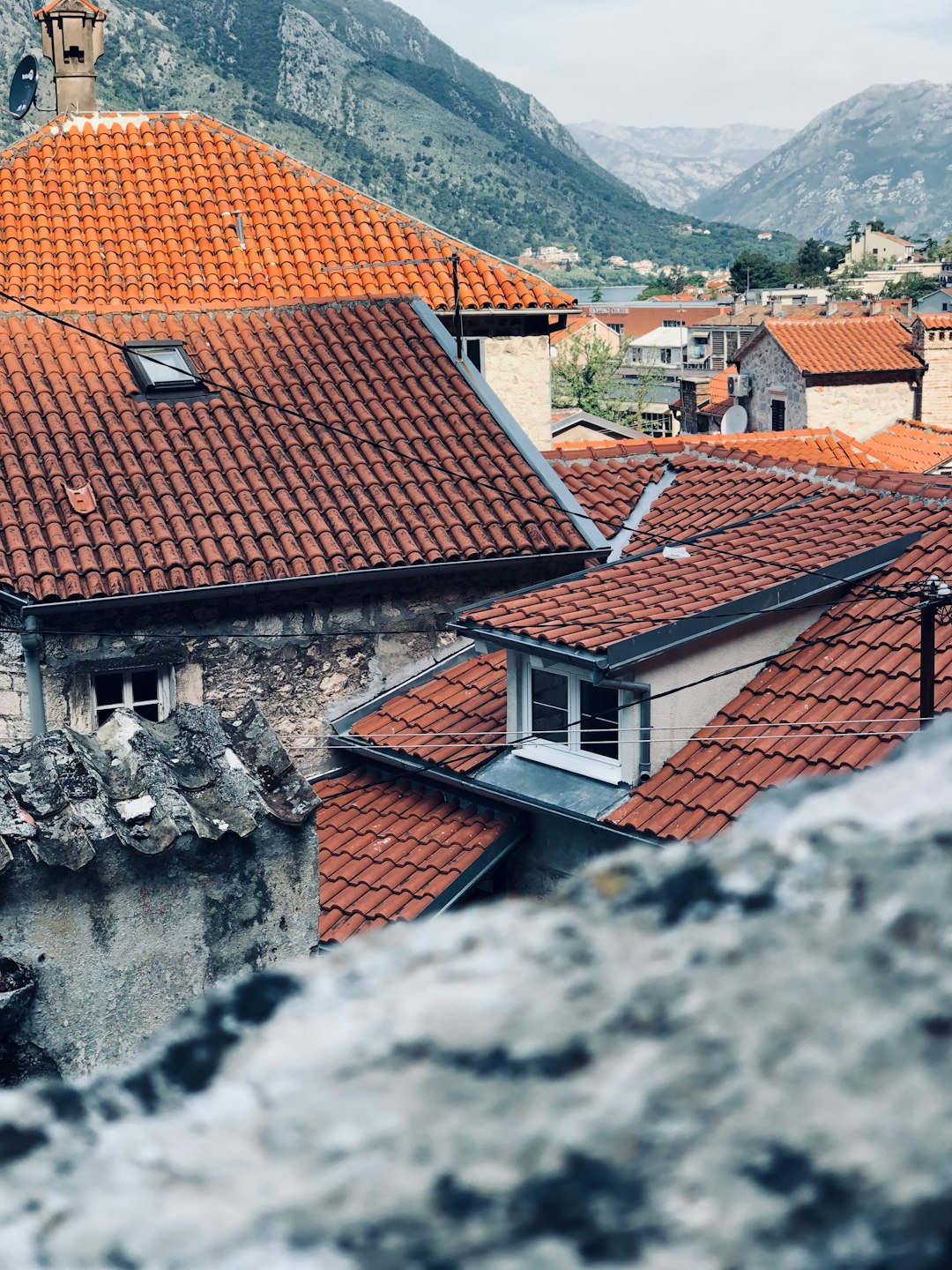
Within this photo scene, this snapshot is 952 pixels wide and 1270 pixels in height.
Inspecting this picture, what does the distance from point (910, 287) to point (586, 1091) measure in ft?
309

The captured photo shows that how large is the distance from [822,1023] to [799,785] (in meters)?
0.43

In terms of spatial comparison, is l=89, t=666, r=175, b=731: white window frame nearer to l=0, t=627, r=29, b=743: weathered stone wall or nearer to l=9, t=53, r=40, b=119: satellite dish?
l=0, t=627, r=29, b=743: weathered stone wall

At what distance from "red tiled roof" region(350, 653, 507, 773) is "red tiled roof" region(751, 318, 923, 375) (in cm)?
2605

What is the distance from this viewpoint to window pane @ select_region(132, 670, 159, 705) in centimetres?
1077

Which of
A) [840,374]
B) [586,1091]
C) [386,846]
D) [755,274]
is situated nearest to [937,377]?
[840,374]

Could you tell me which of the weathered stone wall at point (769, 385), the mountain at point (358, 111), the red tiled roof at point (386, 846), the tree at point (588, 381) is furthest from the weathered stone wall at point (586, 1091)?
the mountain at point (358, 111)

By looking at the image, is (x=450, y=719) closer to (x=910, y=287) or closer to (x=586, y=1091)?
(x=586, y=1091)

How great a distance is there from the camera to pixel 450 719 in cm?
1105

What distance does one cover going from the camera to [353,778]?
1159cm

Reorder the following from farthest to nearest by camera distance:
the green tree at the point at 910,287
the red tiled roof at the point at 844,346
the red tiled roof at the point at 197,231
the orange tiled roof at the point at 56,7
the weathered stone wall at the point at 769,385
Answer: the green tree at the point at 910,287 → the weathered stone wall at the point at 769,385 → the red tiled roof at the point at 844,346 → the orange tiled roof at the point at 56,7 → the red tiled roof at the point at 197,231

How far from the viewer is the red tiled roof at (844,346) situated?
36.1m

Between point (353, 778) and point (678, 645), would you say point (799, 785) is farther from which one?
point (353, 778)

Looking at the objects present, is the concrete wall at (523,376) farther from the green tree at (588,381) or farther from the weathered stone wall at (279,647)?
the green tree at (588,381)

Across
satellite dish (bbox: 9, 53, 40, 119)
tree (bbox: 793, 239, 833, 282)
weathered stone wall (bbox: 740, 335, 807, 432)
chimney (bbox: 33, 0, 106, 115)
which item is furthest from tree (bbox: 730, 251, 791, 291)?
chimney (bbox: 33, 0, 106, 115)
